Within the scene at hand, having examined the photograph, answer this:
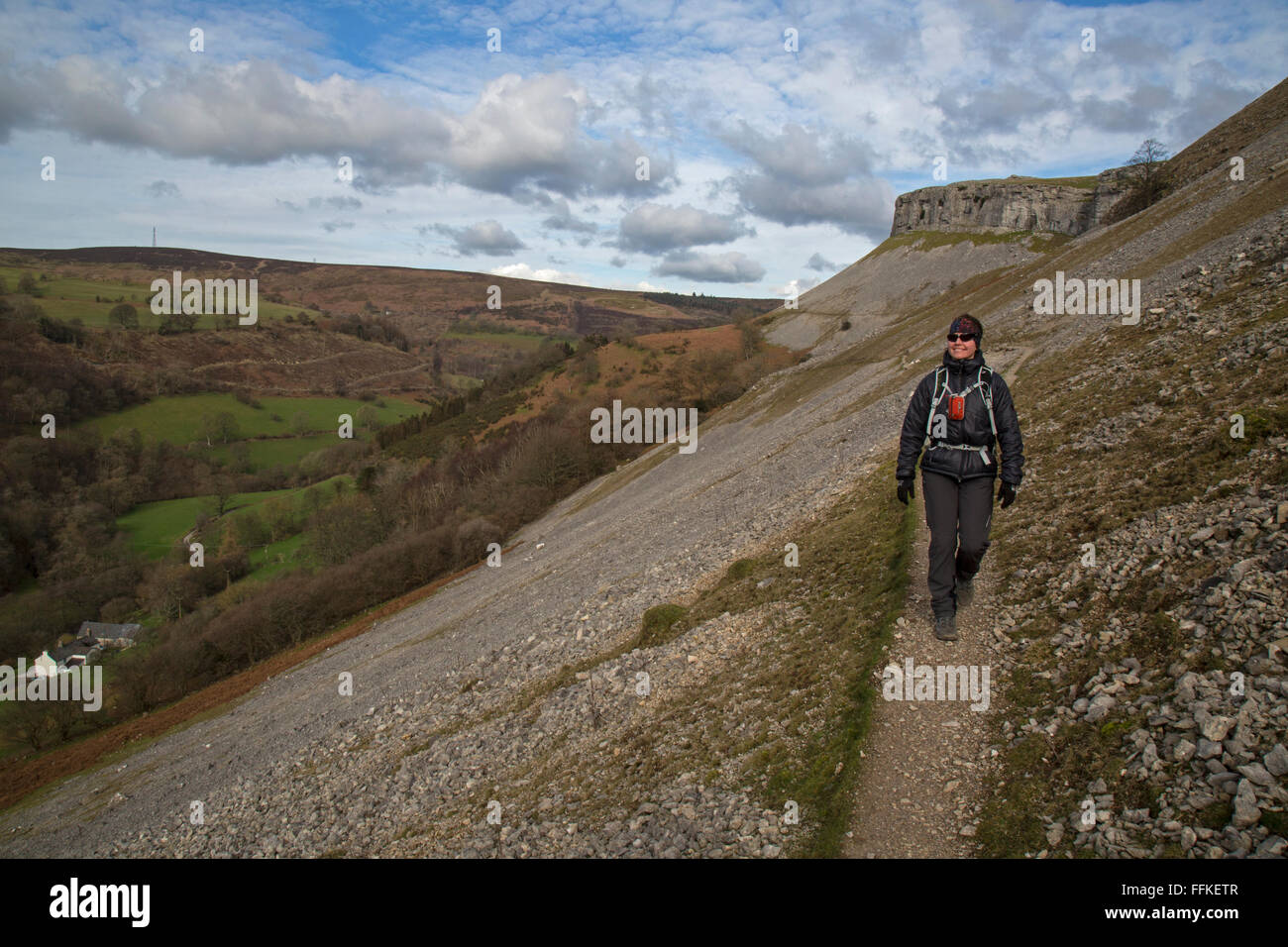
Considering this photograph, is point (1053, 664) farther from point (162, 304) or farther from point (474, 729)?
point (162, 304)

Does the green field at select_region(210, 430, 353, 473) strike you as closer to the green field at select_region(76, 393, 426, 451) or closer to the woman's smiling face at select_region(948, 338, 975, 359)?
the green field at select_region(76, 393, 426, 451)

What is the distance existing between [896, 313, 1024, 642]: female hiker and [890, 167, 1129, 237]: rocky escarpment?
7797 centimetres

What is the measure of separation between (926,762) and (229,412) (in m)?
130

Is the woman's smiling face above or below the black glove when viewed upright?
above

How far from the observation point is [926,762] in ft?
21.4

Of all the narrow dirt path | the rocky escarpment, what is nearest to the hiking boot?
the narrow dirt path

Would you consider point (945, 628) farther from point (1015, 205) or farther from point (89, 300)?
point (89, 300)

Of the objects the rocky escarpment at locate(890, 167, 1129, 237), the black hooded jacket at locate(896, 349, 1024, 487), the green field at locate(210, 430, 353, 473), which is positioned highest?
the rocky escarpment at locate(890, 167, 1129, 237)

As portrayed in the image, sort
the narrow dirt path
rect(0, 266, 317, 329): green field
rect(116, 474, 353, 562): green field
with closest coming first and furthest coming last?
1. the narrow dirt path
2. rect(116, 474, 353, 562): green field
3. rect(0, 266, 317, 329): green field

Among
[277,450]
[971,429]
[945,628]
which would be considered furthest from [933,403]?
[277,450]

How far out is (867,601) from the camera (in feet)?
33.2

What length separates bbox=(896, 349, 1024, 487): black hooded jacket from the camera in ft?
24.5

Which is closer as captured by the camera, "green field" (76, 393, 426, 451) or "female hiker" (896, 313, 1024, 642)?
"female hiker" (896, 313, 1024, 642)

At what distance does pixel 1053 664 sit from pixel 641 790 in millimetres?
4975
